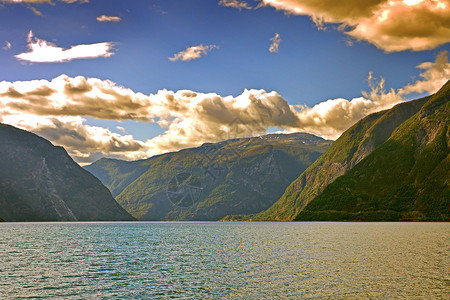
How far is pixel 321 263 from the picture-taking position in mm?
74812

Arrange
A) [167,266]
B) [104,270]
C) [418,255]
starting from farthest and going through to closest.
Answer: [418,255] < [167,266] < [104,270]

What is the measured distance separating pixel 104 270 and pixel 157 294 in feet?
77.7

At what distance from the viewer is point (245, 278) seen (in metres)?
59.0

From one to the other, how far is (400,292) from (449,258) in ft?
128

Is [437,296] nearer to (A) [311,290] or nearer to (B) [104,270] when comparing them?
(A) [311,290]

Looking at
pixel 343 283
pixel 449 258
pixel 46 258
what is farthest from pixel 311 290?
pixel 46 258

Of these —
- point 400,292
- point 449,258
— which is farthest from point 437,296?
point 449,258

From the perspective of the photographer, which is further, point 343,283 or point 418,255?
point 418,255

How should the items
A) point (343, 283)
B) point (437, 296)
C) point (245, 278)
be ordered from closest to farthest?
point (437, 296), point (343, 283), point (245, 278)

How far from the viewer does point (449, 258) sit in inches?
3132

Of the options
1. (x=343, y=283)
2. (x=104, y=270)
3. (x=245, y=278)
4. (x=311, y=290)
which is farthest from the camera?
(x=104, y=270)

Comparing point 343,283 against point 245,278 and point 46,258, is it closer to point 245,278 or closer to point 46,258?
point 245,278

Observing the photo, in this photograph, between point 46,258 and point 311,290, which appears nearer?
point 311,290

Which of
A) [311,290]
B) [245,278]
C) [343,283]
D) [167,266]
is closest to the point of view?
[311,290]
